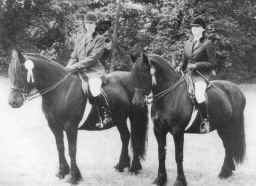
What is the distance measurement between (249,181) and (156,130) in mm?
2044

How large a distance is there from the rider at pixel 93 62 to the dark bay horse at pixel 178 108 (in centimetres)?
112

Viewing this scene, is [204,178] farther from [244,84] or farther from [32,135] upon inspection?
[244,84]

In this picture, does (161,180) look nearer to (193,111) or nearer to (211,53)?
(193,111)

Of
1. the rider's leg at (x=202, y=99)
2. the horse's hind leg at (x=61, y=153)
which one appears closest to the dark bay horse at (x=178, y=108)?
the rider's leg at (x=202, y=99)

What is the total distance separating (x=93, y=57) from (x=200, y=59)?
1938 mm

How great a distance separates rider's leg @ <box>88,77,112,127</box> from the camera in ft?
25.1

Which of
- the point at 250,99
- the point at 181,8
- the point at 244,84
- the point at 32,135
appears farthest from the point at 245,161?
the point at 244,84

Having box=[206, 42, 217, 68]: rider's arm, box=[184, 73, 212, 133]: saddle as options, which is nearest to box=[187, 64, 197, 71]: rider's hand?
box=[184, 73, 212, 133]: saddle

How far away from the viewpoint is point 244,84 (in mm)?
25469

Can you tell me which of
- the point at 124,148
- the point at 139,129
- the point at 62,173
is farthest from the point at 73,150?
the point at 139,129

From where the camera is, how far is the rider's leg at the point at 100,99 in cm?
764

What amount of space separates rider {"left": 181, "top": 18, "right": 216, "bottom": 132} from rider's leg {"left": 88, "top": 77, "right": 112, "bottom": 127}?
1571mm

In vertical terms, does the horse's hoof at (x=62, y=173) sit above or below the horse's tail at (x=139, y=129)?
below

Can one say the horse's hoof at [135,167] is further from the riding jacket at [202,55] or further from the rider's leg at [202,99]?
the riding jacket at [202,55]
